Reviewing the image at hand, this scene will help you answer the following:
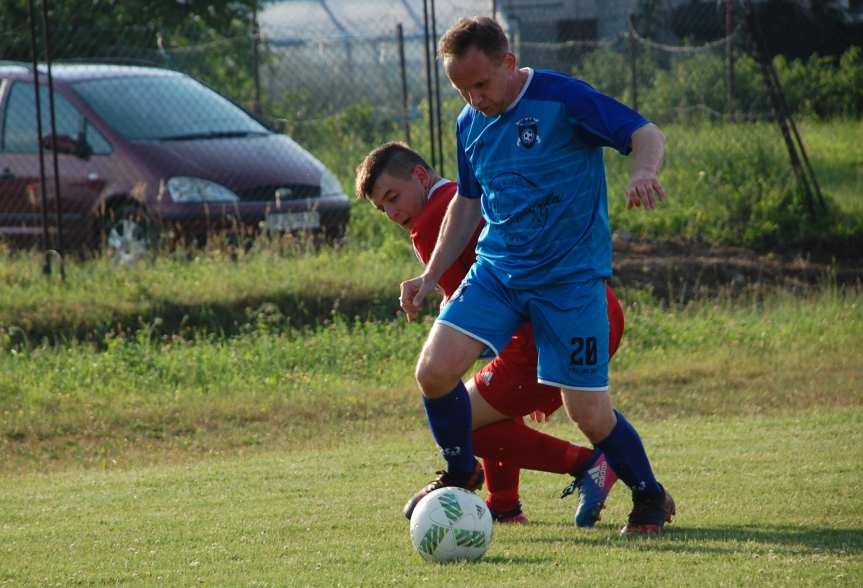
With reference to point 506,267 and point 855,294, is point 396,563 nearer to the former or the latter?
point 506,267

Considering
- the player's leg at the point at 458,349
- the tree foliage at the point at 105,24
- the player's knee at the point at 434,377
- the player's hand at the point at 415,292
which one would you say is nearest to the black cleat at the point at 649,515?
the player's leg at the point at 458,349

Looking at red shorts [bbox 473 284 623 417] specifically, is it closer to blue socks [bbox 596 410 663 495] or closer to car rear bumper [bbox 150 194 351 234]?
blue socks [bbox 596 410 663 495]

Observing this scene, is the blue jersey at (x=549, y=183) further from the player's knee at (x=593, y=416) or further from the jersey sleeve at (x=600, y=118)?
the player's knee at (x=593, y=416)

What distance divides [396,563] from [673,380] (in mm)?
5216

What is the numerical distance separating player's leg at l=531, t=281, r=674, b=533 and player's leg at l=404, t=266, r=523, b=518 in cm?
17

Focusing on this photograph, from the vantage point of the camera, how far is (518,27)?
24.0 meters

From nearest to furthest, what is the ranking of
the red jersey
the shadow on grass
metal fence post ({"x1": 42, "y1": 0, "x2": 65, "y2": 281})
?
the shadow on grass < the red jersey < metal fence post ({"x1": 42, "y1": 0, "x2": 65, "y2": 281})

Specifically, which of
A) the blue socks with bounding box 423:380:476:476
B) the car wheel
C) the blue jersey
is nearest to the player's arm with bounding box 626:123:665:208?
the blue jersey

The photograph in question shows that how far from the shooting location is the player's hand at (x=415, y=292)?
550 centimetres

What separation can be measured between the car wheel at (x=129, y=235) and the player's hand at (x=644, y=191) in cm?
753

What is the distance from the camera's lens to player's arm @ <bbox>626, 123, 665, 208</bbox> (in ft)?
15.7

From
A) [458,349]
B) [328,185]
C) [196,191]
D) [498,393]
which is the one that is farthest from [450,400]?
[328,185]

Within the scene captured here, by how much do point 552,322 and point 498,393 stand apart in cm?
58

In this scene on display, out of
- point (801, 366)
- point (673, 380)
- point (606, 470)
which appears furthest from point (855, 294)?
point (606, 470)
